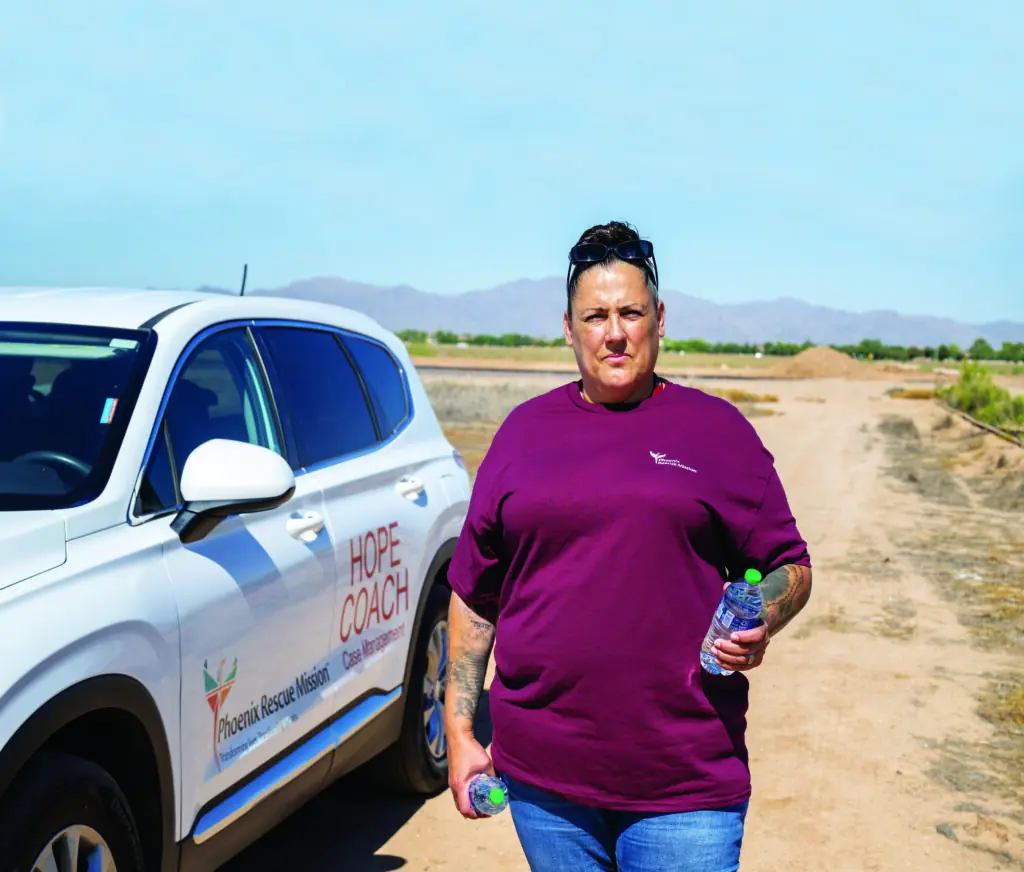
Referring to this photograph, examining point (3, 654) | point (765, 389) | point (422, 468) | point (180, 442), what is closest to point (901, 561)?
point (422, 468)

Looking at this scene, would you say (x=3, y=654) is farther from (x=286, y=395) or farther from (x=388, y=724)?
(x=388, y=724)

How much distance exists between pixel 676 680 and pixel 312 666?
6.09 feet

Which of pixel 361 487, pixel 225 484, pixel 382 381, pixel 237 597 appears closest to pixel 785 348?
pixel 382 381

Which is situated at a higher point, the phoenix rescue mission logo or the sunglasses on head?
the sunglasses on head

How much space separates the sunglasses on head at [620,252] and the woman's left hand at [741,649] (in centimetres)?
81

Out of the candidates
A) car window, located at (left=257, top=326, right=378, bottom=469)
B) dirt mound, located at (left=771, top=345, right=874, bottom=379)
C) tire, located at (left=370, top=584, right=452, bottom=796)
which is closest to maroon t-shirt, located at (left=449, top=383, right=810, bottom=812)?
car window, located at (left=257, top=326, right=378, bottom=469)

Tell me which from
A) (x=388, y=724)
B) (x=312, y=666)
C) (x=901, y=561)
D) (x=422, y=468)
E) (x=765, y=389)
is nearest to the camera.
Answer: (x=312, y=666)

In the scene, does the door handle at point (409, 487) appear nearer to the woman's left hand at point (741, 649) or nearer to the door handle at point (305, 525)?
the door handle at point (305, 525)

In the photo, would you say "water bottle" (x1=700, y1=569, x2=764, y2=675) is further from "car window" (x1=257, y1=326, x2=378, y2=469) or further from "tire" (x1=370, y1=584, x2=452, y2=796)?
"tire" (x1=370, y1=584, x2=452, y2=796)

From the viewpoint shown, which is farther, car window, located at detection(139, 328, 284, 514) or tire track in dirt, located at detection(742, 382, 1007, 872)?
tire track in dirt, located at detection(742, 382, 1007, 872)

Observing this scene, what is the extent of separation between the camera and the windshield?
3.23m

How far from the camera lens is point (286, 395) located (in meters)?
4.33

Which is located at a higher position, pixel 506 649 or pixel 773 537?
pixel 773 537

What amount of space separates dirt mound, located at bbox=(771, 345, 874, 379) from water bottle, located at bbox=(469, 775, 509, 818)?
8698 cm
